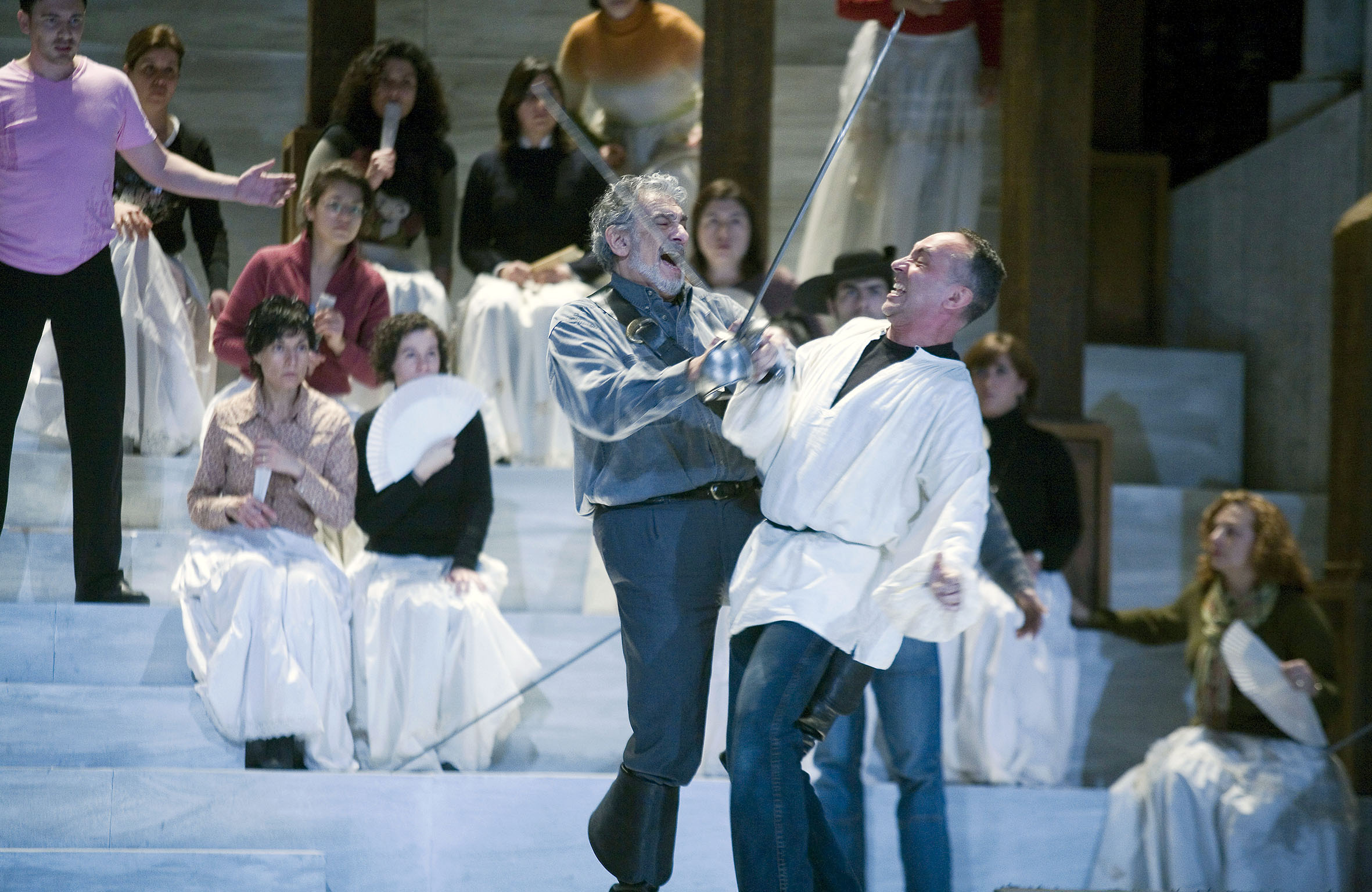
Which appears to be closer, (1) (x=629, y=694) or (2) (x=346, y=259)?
(1) (x=629, y=694)

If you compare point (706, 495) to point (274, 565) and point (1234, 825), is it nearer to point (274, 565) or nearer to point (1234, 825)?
point (274, 565)

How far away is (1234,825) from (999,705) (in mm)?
616

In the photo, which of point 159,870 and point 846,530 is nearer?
point 846,530

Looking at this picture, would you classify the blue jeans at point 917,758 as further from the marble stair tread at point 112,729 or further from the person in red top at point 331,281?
the person in red top at point 331,281

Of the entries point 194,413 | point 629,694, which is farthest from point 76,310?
point 629,694

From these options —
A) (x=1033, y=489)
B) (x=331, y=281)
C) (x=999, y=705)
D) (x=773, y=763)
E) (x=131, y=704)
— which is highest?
(x=331, y=281)

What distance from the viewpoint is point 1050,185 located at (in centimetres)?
486

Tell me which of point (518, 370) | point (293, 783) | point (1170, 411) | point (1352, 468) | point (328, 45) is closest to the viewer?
point (293, 783)

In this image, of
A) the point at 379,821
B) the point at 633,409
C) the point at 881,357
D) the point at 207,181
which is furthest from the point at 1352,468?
the point at 207,181

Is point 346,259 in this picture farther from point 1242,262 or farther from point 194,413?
point 1242,262

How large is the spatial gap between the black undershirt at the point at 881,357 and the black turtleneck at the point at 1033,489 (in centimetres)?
126

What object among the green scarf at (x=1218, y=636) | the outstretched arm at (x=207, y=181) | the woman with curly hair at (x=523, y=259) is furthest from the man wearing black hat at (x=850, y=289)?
the outstretched arm at (x=207, y=181)

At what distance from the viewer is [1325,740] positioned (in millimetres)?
3893

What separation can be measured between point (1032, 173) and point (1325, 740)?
1930 millimetres
